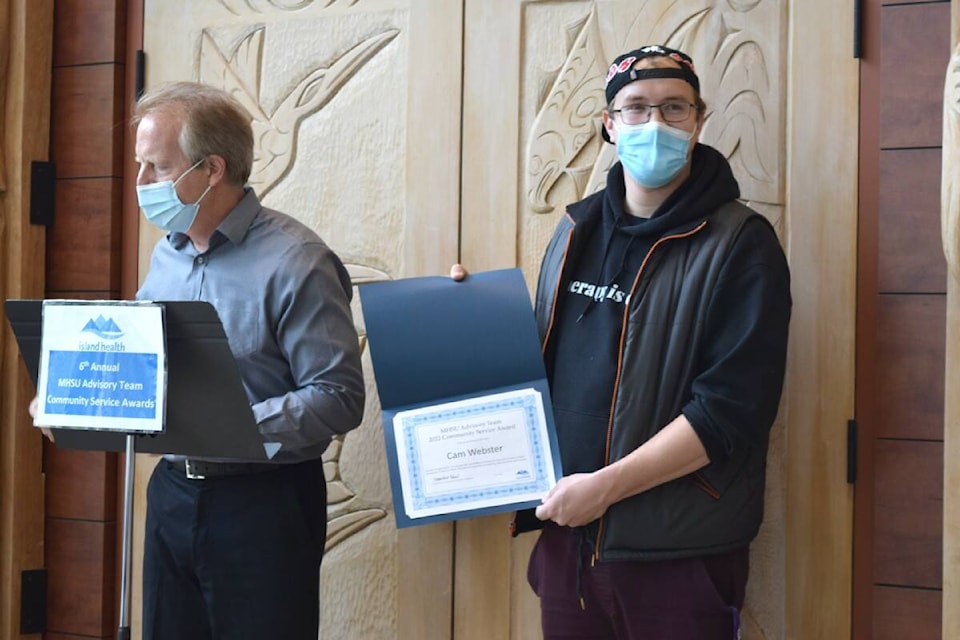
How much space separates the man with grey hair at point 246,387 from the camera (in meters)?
2.29

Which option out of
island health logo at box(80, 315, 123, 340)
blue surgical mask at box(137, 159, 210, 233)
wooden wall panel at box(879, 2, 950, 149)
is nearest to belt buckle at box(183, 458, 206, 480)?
island health logo at box(80, 315, 123, 340)

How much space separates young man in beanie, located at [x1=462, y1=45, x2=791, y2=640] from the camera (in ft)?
6.83

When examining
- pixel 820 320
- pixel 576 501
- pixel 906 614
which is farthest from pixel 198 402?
pixel 906 614

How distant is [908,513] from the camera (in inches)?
95.3

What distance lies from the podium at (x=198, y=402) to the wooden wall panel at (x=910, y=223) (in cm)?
137

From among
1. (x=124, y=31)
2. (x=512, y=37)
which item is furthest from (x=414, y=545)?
(x=124, y=31)

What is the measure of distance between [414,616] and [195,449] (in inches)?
39.3

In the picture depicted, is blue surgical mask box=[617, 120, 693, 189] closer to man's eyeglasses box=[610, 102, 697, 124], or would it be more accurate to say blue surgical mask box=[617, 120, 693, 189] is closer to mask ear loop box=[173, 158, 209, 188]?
man's eyeglasses box=[610, 102, 697, 124]

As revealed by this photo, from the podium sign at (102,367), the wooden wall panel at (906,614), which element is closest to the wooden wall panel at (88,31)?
the podium sign at (102,367)

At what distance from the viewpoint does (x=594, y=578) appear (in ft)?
7.15

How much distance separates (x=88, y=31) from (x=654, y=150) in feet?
6.16

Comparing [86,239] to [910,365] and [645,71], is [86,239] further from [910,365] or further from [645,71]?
[910,365]

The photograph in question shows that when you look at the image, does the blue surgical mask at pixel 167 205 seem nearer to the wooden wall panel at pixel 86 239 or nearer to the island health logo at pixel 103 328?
the island health logo at pixel 103 328

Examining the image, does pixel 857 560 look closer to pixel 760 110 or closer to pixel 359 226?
pixel 760 110
